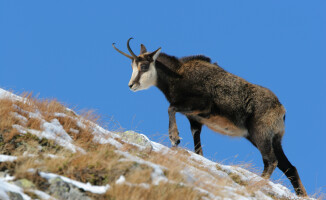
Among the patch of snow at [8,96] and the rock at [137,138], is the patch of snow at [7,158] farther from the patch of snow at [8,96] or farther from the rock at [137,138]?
the rock at [137,138]

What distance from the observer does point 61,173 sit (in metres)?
5.80

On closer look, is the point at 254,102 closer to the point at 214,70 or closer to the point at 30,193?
the point at 214,70

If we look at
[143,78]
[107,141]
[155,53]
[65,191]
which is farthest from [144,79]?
[65,191]

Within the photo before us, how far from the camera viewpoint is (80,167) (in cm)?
591

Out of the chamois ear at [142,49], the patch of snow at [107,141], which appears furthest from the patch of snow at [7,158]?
the chamois ear at [142,49]

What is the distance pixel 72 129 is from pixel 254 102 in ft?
15.5

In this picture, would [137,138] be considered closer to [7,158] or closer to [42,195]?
[7,158]

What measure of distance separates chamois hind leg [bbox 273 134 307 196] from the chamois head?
134 inches

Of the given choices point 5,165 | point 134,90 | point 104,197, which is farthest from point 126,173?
point 134,90

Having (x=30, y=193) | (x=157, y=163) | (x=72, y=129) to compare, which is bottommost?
(x=30, y=193)

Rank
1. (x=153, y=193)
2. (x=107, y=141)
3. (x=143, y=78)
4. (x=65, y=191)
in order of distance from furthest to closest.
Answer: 1. (x=143, y=78)
2. (x=107, y=141)
3. (x=153, y=193)
4. (x=65, y=191)

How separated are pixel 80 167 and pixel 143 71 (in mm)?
5052

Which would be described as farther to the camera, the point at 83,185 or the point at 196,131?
the point at 196,131

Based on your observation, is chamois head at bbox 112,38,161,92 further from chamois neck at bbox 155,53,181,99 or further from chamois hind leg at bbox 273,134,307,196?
chamois hind leg at bbox 273,134,307,196
